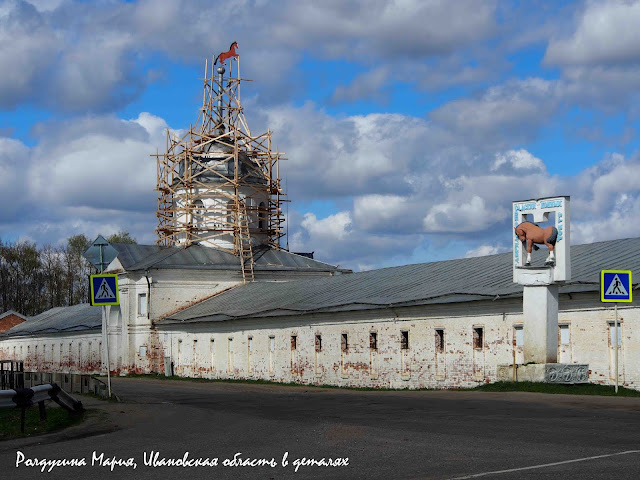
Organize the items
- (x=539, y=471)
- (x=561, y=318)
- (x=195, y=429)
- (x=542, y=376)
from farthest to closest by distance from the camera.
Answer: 1. (x=561, y=318)
2. (x=542, y=376)
3. (x=195, y=429)
4. (x=539, y=471)

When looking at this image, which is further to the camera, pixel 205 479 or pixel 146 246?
pixel 146 246

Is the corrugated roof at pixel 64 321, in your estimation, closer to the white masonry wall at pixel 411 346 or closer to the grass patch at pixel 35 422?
the white masonry wall at pixel 411 346

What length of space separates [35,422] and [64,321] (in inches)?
2171

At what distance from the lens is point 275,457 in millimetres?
11641

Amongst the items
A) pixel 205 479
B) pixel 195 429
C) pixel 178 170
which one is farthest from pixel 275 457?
pixel 178 170

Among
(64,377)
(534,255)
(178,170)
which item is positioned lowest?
(64,377)

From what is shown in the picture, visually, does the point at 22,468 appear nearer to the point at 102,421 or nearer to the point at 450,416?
the point at 102,421

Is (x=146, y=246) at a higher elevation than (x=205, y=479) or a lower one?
higher

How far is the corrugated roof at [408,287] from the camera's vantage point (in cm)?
3020

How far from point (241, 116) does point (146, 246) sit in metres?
11.2

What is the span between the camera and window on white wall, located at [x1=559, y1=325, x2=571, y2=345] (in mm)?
27844

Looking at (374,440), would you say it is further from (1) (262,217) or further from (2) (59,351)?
(2) (59,351)

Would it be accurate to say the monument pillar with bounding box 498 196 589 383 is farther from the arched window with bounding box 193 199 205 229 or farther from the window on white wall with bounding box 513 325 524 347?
the arched window with bounding box 193 199 205 229

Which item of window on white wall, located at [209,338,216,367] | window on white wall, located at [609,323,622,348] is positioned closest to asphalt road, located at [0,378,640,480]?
window on white wall, located at [609,323,622,348]
